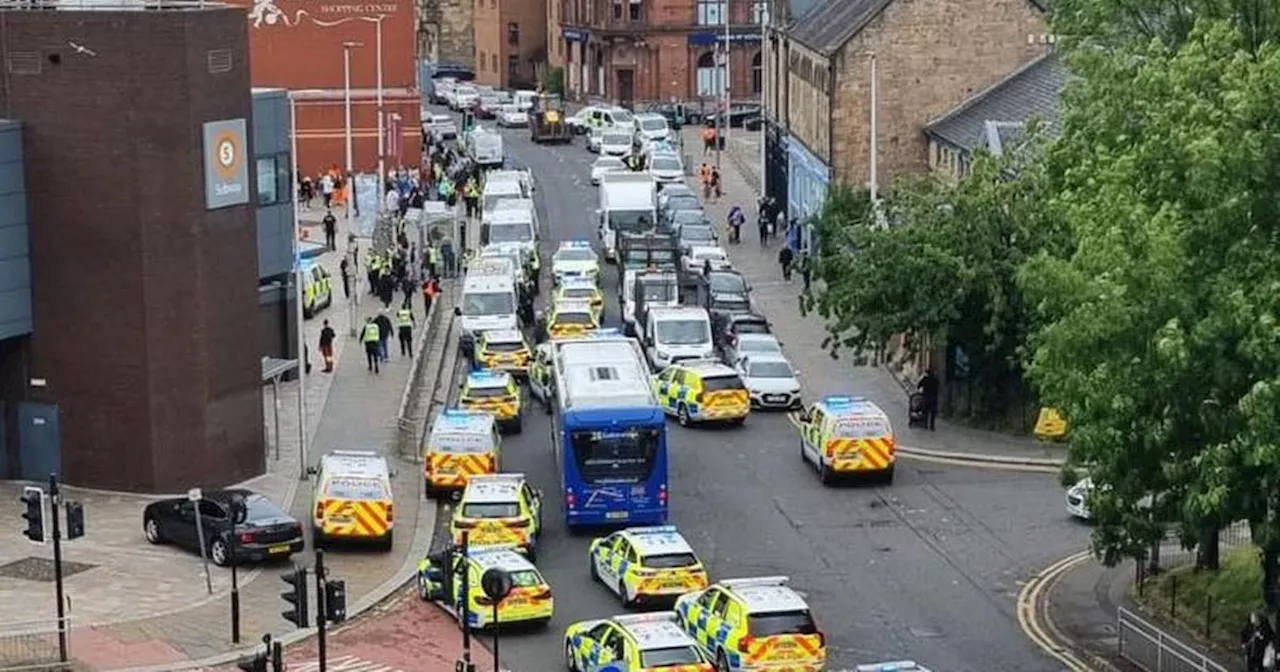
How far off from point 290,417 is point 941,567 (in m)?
19.3

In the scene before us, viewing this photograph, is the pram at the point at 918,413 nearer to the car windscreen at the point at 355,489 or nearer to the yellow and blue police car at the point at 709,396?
the yellow and blue police car at the point at 709,396

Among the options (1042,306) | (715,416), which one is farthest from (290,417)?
(1042,306)

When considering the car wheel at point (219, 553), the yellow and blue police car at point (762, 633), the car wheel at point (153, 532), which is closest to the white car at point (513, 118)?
the car wheel at point (153, 532)

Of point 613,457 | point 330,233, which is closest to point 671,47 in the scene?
point 330,233

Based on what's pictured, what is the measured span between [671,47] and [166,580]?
93226 millimetres

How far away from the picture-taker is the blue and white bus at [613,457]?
143 ft

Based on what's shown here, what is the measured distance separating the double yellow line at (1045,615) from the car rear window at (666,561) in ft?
18.0

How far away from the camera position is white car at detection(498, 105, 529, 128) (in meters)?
133

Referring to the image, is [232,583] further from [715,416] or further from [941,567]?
[715,416]

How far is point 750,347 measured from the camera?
5894 centimetres

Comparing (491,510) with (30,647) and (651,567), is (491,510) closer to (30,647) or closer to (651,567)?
(651,567)

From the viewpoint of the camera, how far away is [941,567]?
4191cm

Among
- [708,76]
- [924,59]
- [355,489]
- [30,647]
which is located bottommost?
[30,647]

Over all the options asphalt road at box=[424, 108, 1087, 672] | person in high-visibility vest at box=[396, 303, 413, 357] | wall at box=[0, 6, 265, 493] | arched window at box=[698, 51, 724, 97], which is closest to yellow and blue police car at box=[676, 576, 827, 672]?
asphalt road at box=[424, 108, 1087, 672]
